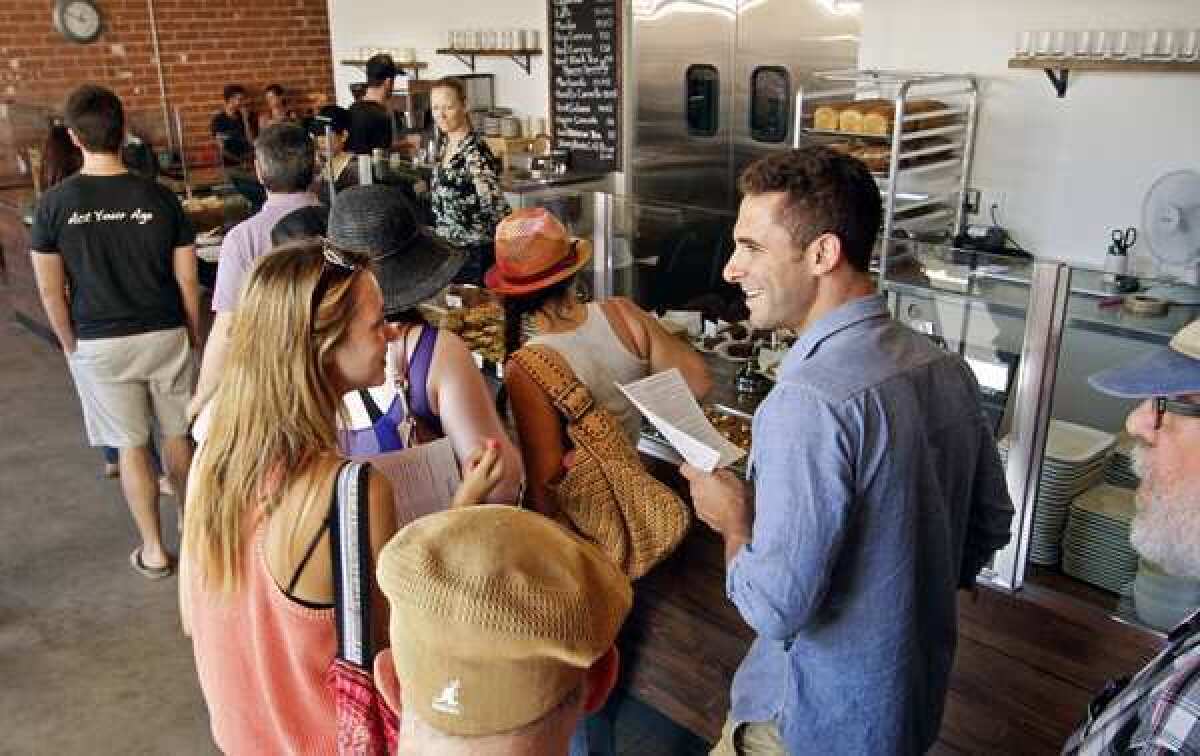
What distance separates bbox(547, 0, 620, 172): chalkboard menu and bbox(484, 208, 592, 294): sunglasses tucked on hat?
15.3ft

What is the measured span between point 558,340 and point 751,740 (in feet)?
3.09

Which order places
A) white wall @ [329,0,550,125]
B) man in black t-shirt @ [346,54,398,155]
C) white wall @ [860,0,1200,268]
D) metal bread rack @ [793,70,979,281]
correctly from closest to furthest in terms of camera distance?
white wall @ [860,0,1200,268], metal bread rack @ [793,70,979,281], man in black t-shirt @ [346,54,398,155], white wall @ [329,0,550,125]

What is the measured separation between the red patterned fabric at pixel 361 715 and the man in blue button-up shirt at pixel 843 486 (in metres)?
0.56

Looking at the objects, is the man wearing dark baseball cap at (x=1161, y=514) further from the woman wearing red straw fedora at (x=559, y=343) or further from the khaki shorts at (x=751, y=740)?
the woman wearing red straw fedora at (x=559, y=343)

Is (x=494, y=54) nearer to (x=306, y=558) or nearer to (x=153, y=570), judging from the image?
(x=153, y=570)

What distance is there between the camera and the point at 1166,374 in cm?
134

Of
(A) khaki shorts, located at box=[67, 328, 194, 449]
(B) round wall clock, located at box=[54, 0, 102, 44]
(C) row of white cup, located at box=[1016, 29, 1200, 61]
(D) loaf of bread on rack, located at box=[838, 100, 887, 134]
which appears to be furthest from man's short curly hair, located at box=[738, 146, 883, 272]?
(B) round wall clock, located at box=[54, 0, 102, 44]

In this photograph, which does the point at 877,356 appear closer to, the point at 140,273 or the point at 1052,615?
the point at 1052,615

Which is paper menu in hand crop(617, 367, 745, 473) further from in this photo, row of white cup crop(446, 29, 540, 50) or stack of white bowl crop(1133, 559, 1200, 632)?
row of white cup crop(446, 29, 540, 50)

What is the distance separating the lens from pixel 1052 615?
2320 millimetres

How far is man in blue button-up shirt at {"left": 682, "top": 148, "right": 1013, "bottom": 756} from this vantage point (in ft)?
4.62

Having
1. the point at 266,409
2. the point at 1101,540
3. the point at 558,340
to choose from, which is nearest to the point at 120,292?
the point at 558,340

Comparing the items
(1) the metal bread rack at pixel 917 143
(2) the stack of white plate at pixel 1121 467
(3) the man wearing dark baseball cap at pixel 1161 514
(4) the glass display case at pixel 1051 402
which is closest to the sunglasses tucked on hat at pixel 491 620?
(3) the man wearing dark baseball cap at pixel 1161 514

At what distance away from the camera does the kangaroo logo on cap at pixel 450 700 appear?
0.98 meters
